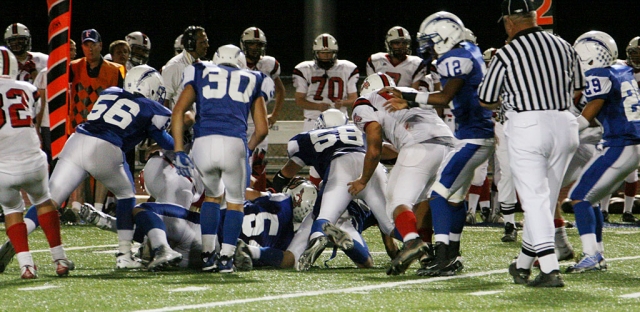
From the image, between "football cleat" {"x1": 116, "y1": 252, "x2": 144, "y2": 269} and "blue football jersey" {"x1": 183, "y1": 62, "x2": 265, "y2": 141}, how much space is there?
0.94m

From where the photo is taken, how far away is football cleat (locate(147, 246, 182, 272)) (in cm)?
607

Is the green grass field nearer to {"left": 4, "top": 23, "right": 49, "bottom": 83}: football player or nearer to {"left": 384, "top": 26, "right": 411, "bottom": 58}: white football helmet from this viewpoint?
{"left": 4, "top": 23, "right": 49, "bottom": 83}: football player

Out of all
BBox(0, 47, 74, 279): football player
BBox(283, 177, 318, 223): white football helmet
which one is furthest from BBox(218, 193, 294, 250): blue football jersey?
BBox(0, 47, 74, 279): football player

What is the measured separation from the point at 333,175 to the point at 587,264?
5.57 feet

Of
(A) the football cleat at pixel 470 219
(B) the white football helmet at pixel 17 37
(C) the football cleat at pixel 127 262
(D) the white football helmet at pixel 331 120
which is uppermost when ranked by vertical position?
(B) the white football helmet at pixel 17 37

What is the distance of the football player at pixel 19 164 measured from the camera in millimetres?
5762

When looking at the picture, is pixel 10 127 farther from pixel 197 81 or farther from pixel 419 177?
pixel 419 177

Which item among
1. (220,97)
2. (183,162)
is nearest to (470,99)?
(220,97)

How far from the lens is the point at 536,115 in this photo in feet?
17.1

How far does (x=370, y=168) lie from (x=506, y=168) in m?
2.80

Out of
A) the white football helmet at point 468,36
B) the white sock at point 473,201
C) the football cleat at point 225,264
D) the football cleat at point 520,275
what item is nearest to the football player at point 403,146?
the white football helmet at point 468,36

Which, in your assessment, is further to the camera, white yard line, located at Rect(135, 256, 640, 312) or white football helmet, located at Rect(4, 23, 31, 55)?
white football helmet, located at Rect(4, 23, 31, 55)

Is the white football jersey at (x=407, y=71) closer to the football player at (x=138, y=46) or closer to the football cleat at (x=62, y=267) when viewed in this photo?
the football player at (x=138, y=46)

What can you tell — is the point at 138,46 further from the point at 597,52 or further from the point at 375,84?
the point at 597,52
